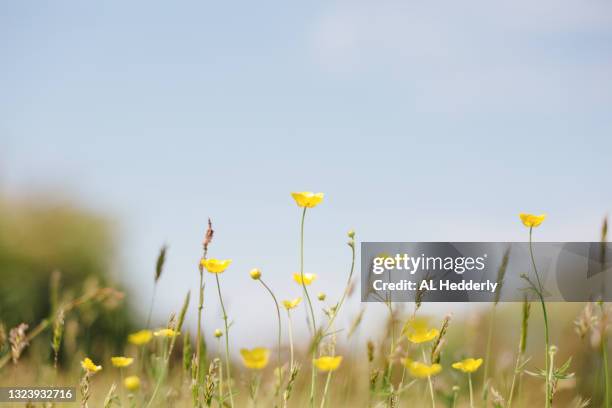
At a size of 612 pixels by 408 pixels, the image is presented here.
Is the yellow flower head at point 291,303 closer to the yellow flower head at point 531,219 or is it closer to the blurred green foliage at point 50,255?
the yellow flower head at point 531,219

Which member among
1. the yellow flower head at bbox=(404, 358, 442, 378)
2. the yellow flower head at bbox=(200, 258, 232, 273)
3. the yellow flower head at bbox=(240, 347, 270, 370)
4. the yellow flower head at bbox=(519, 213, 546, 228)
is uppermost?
the yellow flower head at bbox=(519, 213, 546, 228)

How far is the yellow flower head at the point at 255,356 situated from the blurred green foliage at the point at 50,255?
17.7 ft

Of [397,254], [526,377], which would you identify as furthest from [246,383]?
[526,377]

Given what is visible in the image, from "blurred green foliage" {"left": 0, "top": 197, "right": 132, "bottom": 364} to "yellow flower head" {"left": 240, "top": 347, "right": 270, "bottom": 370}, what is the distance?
5408 millimetres

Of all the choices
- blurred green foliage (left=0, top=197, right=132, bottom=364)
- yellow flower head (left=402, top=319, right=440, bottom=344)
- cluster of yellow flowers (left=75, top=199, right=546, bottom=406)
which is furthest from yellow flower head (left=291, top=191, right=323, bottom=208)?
blurred green foliage (left=0, top=197, right=132, bottom=364)

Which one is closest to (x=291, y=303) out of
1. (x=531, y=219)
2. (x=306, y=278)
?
(x=306, y=278)

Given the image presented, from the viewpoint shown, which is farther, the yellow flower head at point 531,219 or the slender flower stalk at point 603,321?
the yellow flower head at point 531,219

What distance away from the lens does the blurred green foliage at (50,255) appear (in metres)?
7.00

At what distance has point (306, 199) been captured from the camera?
2.01 m

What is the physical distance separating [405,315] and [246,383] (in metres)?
0.66

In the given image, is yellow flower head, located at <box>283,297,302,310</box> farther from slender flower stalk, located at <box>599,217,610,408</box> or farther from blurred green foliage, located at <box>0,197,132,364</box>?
blurred green foliage, located at <box>0,197,132,364</box>

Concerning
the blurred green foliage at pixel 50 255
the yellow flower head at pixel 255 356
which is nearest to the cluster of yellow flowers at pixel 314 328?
the yellow flower head at pixel 255 356

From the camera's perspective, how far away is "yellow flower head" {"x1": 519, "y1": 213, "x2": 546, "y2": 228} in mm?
2014

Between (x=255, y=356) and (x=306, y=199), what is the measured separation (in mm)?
566
